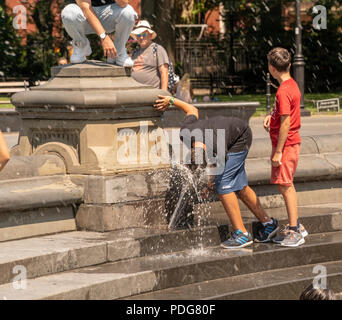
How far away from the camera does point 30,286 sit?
5973 mm

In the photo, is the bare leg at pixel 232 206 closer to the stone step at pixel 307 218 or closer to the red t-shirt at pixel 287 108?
the stone step at pixel 307 218

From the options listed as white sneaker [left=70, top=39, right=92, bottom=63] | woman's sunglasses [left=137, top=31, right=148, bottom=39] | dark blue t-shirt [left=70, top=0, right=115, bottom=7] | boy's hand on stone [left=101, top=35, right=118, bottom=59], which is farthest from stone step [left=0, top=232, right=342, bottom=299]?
woman's sunglasses [left=137, top=31, right=148, bottom=39]

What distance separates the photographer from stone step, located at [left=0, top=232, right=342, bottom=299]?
19.5ft

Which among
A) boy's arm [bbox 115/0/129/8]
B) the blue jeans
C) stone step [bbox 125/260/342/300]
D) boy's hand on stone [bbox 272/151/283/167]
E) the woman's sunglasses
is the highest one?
boy's arm [bbox 115/0/129/8]

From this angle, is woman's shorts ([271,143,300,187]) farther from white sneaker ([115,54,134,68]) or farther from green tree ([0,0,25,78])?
green tree ([0,0,25,78])

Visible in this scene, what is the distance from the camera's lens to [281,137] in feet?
23.5

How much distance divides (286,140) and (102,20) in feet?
6.75

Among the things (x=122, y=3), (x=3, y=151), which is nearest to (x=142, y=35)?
(x=122, y=3)

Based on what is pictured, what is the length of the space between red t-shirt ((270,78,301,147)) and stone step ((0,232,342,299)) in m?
0.94

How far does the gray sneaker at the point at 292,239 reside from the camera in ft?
23.7

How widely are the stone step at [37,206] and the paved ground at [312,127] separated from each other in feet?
20.5

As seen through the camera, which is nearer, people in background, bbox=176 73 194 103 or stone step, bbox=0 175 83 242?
stone step, bbox=0 175 83 242

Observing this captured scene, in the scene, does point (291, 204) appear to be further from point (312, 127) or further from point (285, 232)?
point (312, 127)

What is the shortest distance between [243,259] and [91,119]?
1.78m
